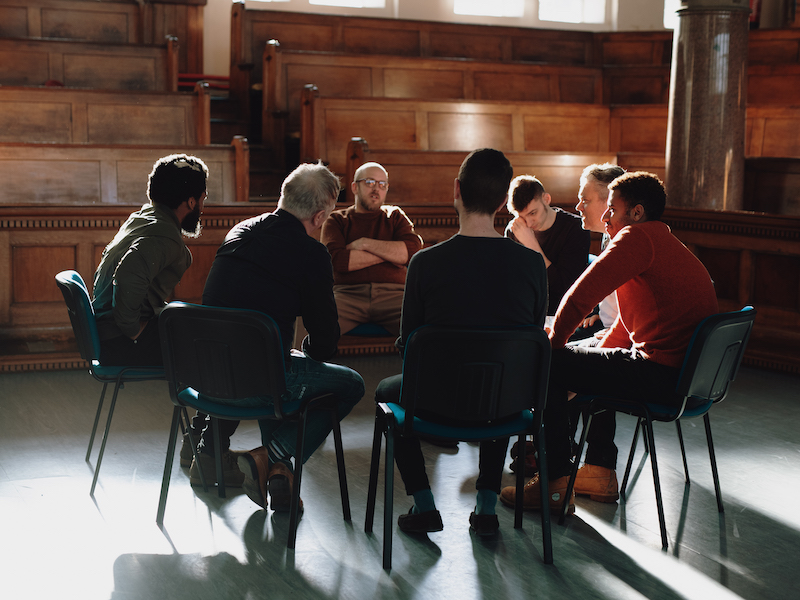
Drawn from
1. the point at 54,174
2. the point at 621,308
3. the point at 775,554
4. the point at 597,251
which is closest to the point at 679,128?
the point at 597,251

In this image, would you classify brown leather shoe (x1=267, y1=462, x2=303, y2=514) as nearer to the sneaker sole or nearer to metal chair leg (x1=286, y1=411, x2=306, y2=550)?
the sneaker sole

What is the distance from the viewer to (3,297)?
4480 mm

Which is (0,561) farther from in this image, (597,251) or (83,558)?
(597,251)

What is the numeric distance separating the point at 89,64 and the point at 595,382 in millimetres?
5904

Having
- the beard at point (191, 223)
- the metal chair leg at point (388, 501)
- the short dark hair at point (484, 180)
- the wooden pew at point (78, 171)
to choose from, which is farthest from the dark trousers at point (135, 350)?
the wooden pew at point (78, 171)

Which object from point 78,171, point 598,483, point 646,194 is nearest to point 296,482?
point 598,483

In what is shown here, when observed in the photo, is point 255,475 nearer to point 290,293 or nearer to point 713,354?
point 290,293

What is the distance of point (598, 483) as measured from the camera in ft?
9.32

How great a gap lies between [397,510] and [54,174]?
11.4 feet

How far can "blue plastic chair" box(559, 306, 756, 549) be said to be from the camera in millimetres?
2412

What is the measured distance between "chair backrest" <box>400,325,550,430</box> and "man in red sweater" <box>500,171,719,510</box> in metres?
0.38

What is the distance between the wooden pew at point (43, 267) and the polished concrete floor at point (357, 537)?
111 cm

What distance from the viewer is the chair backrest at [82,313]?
9.11 feet

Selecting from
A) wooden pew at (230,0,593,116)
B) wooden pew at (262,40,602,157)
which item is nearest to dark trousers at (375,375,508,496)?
wooden pew at (262,40,602,157)
